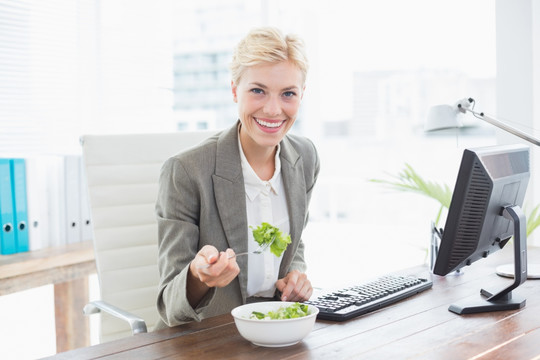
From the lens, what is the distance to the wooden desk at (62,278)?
7.89 ft

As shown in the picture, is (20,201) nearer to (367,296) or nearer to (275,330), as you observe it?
(367,296)

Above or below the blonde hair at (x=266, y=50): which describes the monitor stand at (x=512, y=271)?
below

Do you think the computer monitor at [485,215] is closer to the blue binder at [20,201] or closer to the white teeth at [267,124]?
the white teeth at [267,124]

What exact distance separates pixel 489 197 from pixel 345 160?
140 inches

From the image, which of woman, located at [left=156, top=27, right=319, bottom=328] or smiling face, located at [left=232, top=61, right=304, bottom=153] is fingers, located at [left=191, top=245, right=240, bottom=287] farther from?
smiling face, located at [left=232, top=61, right=304, bottom=153]

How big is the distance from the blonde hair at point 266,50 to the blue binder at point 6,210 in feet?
4.61

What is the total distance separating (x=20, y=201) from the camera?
2.73 metres

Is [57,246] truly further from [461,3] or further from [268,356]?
[461,3]

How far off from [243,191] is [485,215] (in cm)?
63

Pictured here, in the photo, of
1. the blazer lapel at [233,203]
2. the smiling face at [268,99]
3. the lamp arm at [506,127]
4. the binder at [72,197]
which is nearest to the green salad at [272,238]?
the blazer lapel at [233,203]

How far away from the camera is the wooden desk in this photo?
2406 mm

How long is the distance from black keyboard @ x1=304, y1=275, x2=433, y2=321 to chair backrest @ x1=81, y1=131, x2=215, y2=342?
0.74 meters

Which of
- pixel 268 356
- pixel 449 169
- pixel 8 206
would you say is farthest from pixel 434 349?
pixel 449 169

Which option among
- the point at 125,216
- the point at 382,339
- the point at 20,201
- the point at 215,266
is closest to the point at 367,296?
the point at 382,339
